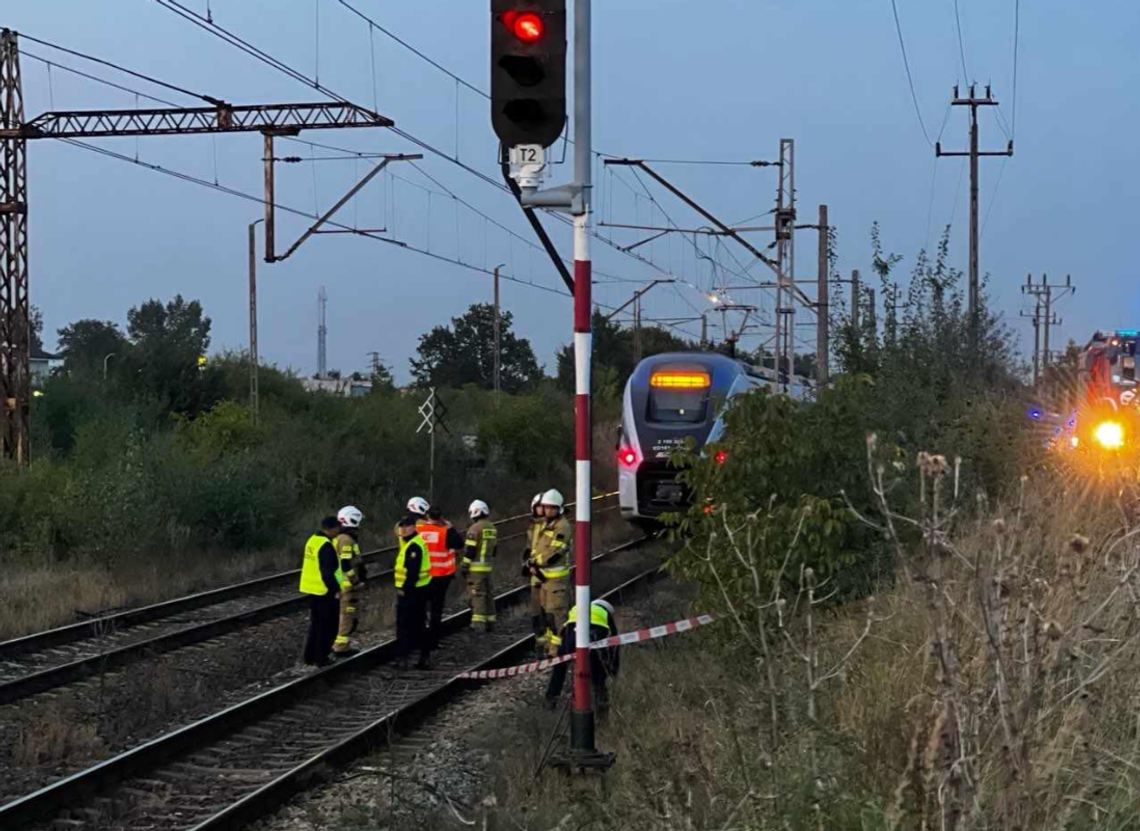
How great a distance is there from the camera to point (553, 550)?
13.8m

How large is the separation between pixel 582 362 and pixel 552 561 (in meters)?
5.95

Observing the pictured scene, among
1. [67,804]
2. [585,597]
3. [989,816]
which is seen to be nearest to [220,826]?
[67,804]

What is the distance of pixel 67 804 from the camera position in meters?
8.88

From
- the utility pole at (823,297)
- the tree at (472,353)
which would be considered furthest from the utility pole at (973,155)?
the tree at (472,353)

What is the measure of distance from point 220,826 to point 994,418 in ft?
36.7

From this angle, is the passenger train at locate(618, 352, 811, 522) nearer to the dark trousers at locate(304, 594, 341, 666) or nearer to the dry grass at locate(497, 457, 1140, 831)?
the dark trousers at locate(304, 594, 341, 666)

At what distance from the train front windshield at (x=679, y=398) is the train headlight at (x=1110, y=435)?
10.3 meters

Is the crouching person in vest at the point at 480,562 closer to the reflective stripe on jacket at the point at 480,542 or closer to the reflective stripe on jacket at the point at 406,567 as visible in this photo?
the reflective stripe on jacket at the point at 480,542

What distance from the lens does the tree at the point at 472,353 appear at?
94.2 metres

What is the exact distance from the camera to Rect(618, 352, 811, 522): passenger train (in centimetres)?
2219

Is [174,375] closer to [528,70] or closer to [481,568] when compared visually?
[481,568]

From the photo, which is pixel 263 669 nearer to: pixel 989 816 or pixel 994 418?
pixel 994 418

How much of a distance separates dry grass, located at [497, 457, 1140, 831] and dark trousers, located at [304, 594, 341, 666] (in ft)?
23.9

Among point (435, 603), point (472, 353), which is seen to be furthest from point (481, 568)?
point (472, 353)
